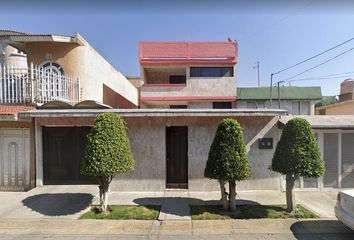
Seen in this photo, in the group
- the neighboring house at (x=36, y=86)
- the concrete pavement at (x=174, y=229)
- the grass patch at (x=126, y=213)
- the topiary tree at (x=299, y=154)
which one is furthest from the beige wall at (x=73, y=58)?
the topiary tree at (x=299, y=154)

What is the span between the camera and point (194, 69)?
21828 mm

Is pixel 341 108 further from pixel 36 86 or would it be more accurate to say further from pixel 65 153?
pixel 36 86

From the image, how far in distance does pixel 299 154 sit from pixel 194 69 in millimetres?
15981

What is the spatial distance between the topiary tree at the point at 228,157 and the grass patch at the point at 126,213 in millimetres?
1812

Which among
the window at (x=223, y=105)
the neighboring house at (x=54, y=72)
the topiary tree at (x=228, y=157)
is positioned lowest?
the topiary tree at (x=228, y=157)

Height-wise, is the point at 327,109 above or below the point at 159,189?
above

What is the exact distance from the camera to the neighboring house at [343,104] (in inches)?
815

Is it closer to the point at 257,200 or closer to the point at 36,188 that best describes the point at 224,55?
the point at 257,200

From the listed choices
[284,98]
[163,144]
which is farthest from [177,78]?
[163,144]

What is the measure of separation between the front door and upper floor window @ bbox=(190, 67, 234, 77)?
12936mm

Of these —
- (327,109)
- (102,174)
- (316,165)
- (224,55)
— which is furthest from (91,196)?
(327,109)

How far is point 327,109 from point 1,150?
24.1 metres

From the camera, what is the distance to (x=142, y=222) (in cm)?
660

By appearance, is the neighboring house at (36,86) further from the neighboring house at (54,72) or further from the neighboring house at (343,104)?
the neighboring house at (343,104)
